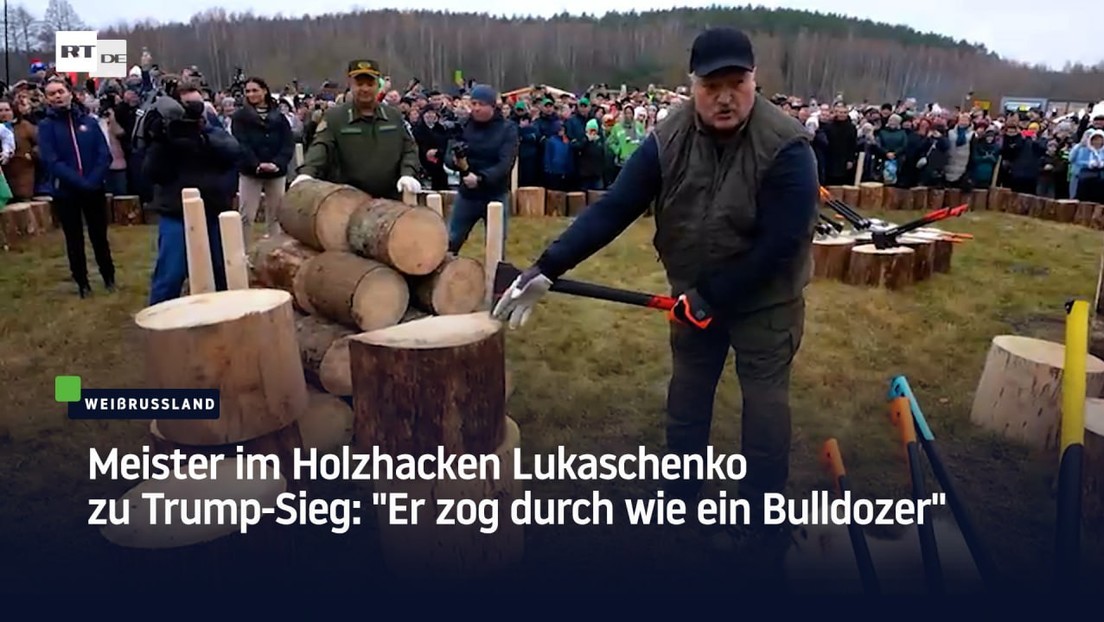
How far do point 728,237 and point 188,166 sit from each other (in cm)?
405

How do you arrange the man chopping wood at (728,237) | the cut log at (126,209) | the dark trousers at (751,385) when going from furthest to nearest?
1. the cut log at (126,209)
2. the dark trousers at (751,385)
3. the man chopping wood at (728,237)

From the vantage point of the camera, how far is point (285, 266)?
15.6ft

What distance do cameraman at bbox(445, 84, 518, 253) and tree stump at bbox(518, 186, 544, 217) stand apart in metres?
4.64

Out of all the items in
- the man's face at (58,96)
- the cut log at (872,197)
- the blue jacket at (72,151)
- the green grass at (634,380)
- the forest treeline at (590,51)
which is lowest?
the green grass at (634,380)

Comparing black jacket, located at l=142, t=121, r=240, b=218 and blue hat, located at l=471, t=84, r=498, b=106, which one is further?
blue hat, located at l=471, t=84, r=498, b=106

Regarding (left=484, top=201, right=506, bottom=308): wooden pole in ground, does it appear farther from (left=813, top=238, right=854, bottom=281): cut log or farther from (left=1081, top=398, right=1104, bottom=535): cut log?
(left=813, top=238, right=854, bottom=281): cut log

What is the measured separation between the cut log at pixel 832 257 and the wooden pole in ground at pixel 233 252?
5255 millimetres

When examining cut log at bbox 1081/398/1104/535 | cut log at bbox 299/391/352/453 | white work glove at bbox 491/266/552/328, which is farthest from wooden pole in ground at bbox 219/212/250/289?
cut log at bbox 1081/398/1104/535

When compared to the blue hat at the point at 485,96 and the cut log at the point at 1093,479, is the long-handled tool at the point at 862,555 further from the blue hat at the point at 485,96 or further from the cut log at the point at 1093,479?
the blue hat at the point at 485,96

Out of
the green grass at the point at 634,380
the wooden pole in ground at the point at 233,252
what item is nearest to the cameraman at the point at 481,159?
the green grass at the point at 634,380

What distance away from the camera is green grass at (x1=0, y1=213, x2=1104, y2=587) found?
11.6 ft

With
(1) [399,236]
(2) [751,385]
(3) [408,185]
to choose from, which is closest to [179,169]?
(3) [408,185]

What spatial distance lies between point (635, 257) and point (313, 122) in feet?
11.5

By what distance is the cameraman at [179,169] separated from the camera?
534 cm
